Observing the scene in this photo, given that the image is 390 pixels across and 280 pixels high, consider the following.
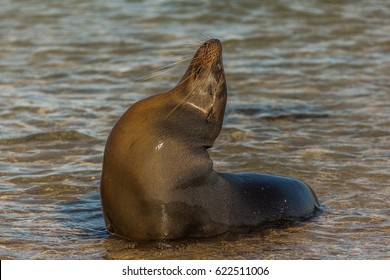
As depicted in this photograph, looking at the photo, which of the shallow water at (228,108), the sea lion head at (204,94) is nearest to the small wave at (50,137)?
the shallow water at (228,108)

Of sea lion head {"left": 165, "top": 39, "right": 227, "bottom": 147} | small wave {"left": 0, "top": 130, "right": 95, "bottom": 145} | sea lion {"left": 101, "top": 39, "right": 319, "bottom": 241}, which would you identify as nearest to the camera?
sea lion {"left": 101, "top": 39, "right": 319, "bottom": 241}

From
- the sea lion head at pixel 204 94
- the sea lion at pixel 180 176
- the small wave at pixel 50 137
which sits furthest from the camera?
the small wave at pixel 50 137

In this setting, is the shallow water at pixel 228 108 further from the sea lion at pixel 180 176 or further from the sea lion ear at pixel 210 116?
the sea lion ear at pixel 210 116

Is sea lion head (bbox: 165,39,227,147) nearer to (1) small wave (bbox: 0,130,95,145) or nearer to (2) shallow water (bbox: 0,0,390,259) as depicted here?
(2) shallow water (bbox: 0,0,390,259)

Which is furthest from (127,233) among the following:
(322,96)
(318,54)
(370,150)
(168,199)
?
(318,54)

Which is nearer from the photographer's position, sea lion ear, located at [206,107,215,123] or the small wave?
sea lion ear, located at [206,107,215,123]

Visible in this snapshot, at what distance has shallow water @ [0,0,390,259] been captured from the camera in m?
7.03

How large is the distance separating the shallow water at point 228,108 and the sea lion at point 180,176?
15 centimetres

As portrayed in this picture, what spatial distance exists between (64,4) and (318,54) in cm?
542

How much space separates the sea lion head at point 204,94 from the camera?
6984 mm

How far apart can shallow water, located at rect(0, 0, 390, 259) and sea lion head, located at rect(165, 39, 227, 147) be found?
0.78 m

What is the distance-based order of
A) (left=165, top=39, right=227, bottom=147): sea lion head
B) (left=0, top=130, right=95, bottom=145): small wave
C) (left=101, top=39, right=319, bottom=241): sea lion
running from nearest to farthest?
1. (left=101, top=39, right=319, bottom=241): sea lion
2. (left=165, top=39, right=227, bottom=147): sea lion head
3. (left=0, top=130, right=95, bottom=145): small wave

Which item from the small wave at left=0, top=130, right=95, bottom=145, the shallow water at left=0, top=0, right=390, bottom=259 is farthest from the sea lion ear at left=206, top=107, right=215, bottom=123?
the small wave at left=0, top=130, right=95, bottom=145
